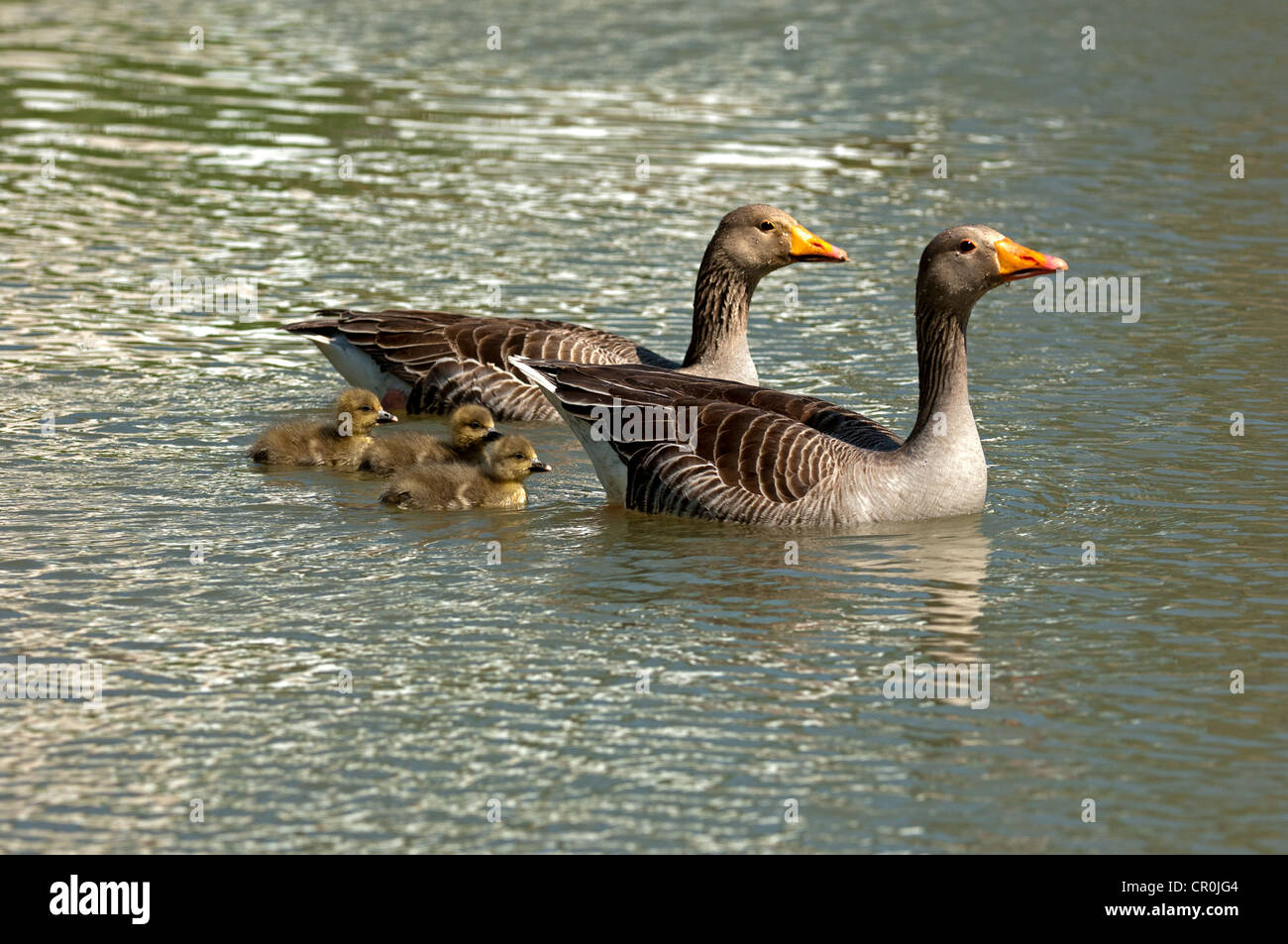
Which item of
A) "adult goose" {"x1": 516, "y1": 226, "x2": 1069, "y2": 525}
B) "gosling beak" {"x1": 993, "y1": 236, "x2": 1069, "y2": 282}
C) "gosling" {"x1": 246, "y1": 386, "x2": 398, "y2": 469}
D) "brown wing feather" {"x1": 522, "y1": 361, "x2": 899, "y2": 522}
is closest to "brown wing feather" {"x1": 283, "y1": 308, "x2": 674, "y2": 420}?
"gosling" {"x1": 246, "y1": 386, "x2": 398, "y2": 469}

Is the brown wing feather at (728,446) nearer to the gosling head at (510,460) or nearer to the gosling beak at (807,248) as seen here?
the gosling head at (510,460)

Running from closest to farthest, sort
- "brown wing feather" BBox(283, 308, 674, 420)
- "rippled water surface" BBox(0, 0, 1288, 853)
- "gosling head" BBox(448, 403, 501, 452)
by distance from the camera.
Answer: "rippled water surface" BBox(0, 0, 1288, 853)
"gosling head" BBox(448, 403, 501, 452)
"brown wing feather" BBox(283, 308, 674, 420)

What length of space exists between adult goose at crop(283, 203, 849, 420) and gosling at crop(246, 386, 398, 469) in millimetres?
1504

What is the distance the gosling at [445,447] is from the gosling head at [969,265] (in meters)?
2.90

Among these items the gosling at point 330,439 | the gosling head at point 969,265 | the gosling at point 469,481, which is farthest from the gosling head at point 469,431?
the gosling head at point 969,265

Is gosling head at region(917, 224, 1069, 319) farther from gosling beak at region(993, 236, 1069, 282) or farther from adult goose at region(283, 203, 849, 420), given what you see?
adult goose at region(283, 203, 849, 420)

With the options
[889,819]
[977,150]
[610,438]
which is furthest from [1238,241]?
[889,819]

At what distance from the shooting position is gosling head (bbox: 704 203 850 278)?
490 inches

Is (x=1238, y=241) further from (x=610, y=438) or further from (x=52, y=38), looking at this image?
(x=52, y=38)

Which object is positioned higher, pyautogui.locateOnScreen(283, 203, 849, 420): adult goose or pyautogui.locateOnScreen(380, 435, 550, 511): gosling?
pyautogui.locateOnScreen(283, 203, 849, 420): adult goose

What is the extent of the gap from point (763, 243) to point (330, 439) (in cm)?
324

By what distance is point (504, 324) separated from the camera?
13.6 m

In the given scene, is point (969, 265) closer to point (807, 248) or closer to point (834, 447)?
point (834, 447)

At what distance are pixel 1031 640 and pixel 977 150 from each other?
14.3m
